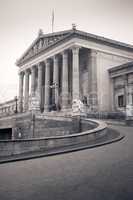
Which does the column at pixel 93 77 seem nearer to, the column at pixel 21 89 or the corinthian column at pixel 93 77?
the corinthian column at pixel 93 77

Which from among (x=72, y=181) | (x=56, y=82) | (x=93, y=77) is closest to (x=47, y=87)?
(x=56, y=82)

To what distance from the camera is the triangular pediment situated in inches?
1399

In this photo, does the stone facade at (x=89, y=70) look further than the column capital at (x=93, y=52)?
No

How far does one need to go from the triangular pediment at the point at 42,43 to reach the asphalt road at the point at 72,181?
96.9 feet

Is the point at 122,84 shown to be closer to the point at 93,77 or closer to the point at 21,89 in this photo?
the point at 93,77

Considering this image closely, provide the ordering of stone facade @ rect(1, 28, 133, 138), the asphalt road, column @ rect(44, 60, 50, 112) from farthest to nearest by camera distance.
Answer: column @ rect(44, 60, 50, 112), stone facade @ rect(1, 28, 133, 138), the asphalt road

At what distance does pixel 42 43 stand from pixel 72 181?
38.2 metres

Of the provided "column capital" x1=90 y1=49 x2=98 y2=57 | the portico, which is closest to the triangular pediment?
the portico

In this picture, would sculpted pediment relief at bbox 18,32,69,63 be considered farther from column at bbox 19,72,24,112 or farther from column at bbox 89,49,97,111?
column at bbox 89,49,97,111

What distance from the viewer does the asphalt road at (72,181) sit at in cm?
404

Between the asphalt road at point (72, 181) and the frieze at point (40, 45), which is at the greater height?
the frieze at point (40, 45)

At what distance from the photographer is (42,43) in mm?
40500

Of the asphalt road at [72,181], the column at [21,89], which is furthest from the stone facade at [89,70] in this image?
the asphalt road at [72,181]

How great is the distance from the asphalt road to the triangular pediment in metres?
29.5
